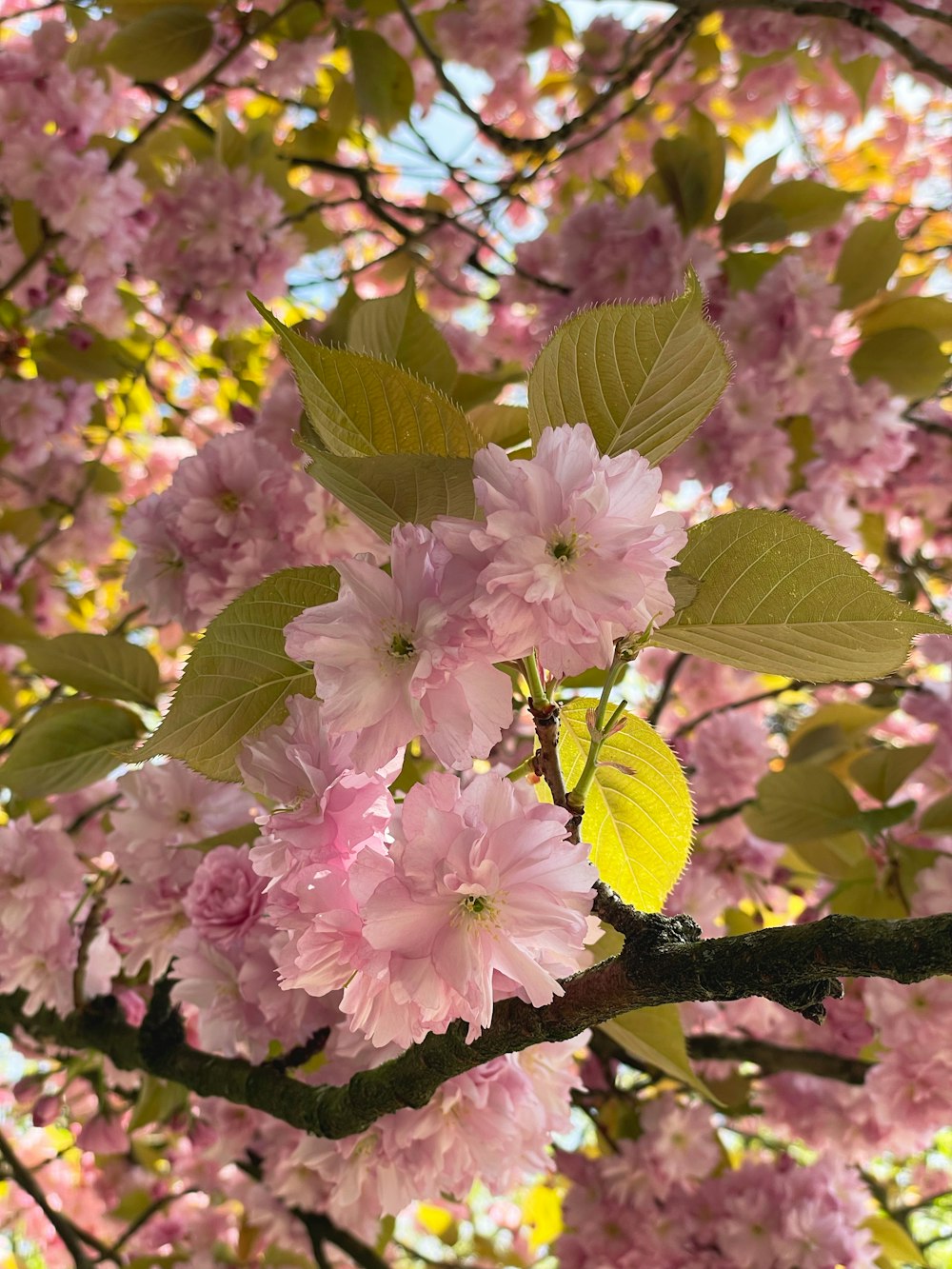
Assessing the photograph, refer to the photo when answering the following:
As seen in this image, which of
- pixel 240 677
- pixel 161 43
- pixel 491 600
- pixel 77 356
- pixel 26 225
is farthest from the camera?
pixel 77 356

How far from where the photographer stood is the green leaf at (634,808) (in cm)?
69

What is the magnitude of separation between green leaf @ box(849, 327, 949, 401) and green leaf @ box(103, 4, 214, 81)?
1.47 meters

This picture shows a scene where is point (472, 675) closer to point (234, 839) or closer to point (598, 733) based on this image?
point (598, 733)

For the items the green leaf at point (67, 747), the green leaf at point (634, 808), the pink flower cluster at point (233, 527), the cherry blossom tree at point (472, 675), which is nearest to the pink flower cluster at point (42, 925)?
the cherry blossom tree at point (472, 675)

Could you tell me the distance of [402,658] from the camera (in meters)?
0.55

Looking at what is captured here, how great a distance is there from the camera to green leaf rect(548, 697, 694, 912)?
2.27 feet

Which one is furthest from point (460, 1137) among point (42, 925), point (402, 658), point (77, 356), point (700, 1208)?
point (77, 356)

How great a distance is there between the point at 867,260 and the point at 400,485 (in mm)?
1622

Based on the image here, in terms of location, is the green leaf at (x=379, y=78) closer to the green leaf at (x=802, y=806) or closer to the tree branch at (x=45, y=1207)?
the green leaf at (x=802, y=806)

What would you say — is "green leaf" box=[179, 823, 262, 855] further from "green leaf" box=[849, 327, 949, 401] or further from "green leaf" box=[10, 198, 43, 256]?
"green leaf" box=[10, 198, 43, 256]

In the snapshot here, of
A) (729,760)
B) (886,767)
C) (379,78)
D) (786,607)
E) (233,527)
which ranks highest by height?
(379,78)

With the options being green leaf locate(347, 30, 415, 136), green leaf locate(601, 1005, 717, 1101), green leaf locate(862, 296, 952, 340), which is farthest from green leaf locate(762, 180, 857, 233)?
green leaf locate(601, 1005, 717, 1101)

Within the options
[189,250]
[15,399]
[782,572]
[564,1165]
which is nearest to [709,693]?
[564,1165]

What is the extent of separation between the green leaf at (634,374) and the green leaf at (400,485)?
0.07m
